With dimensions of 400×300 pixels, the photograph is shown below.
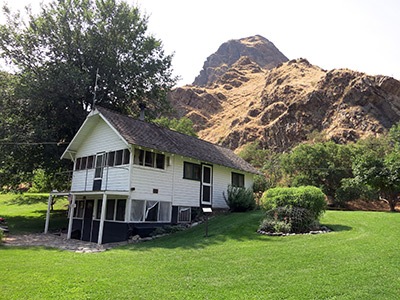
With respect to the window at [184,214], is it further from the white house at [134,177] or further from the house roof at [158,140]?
the house roof at [158,140]

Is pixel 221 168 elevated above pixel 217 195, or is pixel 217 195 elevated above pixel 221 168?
pixel 221 168

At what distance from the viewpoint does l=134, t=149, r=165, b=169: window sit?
15.4 metres

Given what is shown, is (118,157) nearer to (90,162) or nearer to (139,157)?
(139,157)

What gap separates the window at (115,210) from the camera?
15.2m

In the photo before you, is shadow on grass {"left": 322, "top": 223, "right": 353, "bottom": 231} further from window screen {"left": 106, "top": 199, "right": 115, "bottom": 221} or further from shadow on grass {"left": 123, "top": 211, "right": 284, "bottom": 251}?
window screen {"left": 106, "top": 199, "right": 115, "bottom": 221}

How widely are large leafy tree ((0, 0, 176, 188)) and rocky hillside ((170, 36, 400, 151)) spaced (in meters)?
32.1

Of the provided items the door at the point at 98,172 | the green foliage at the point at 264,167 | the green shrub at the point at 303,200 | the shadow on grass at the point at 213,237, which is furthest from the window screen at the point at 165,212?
the green foliage at the point at 264,167

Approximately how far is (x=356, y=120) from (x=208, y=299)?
156ft

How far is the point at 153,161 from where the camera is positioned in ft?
53.2

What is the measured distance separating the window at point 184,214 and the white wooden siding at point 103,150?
13.4ft

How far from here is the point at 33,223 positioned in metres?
22.7

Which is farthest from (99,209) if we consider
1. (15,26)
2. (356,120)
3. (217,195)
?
(356,120)

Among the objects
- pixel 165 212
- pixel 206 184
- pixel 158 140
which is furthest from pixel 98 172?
pixel 206 184

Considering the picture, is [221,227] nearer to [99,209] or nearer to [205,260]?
[205,260]
